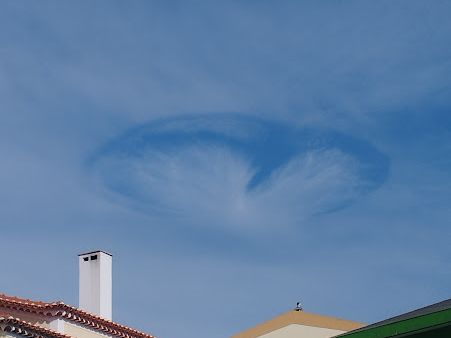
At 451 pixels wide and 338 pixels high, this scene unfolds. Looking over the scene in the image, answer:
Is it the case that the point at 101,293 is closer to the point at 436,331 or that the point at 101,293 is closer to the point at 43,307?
the point at 43,307

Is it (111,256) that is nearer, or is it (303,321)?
(111,256)

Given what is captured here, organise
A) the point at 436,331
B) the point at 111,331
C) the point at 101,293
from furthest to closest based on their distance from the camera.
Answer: the point at 101,293, the point at 111,331, the point at 436,331

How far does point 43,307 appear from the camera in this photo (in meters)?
23.3

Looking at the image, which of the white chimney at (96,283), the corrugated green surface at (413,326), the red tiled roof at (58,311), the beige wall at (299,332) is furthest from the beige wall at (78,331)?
the corrugated green surface at (413,326)

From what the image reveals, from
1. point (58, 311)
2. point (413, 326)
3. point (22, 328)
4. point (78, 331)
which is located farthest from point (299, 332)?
point (413, 326)

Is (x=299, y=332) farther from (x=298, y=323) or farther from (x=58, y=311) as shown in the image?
(x=58, y=311)

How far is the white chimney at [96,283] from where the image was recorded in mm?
28891

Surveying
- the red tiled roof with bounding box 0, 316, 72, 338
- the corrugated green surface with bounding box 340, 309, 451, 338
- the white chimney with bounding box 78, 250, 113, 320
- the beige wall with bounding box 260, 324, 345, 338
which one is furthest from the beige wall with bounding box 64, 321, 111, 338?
the corrugated green surface with bounding box 340, 309, 451, 338

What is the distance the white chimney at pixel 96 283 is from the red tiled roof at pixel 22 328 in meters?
7.14

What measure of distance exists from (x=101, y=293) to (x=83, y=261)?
1.50m

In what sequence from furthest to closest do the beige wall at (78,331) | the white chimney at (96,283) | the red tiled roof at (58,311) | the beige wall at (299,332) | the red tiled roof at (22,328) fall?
the beige wall at (299,332)
the white chimney at (96,283)
the beige wall at (78,331)
the red tiled roof at (58,311)
the red tiled roof at (22,328)

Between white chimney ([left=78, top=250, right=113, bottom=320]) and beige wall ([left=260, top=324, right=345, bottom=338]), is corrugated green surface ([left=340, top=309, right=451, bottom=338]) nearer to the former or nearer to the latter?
white chimney ([left=78, top=250, right=113, bottom=320])

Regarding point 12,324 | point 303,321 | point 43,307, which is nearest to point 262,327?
point 303,321

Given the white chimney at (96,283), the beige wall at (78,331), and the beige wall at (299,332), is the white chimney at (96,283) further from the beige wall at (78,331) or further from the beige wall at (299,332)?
the beige wall at (299,332)
